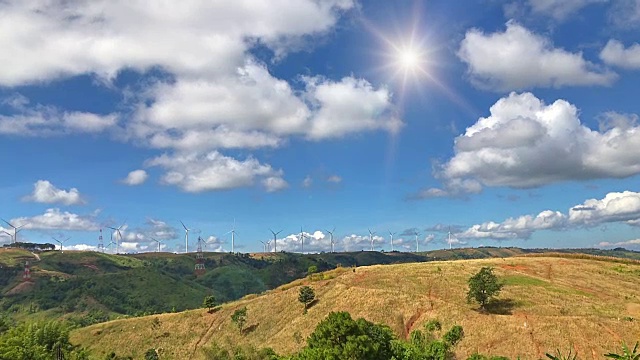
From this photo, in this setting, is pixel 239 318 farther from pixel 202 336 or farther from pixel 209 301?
pixel 209 301

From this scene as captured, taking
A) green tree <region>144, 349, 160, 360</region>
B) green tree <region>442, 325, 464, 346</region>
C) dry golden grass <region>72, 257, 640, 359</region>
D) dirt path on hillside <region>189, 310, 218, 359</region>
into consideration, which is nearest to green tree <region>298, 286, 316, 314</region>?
dry golden grass <region>72, 257, 640, 359</region>

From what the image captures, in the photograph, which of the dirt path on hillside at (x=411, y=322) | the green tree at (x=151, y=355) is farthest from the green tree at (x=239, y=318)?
the dirt path on hillside at (x=411, y=322)

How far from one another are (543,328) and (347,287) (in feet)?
189

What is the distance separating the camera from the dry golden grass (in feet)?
339

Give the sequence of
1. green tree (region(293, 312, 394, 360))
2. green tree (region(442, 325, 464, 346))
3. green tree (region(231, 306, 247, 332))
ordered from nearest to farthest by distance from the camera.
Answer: green tree (region(293, 312, 394, 360)) → green tree (region(442, 325, 464, 346)) → green tree (region(231, 306, 247, 332))

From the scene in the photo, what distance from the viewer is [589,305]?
118438mm

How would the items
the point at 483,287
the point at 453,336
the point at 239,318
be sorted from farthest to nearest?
1. the point at 239,318
2. the point at 483,287
3. the point at 453,336

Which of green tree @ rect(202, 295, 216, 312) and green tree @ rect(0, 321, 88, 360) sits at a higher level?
green tree @ rect(202, 295, 216, 312)

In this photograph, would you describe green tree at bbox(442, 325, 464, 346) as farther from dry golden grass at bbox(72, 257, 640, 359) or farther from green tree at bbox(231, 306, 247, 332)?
green tree at bbox(231, 306, 247, 332)

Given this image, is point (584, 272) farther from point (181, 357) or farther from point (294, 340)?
point (181, 357)

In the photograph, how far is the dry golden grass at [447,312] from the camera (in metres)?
103

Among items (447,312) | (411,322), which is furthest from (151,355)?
(447,312)

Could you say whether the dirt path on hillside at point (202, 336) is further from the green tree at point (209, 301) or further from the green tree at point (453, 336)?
the green tree at point (453, 336)

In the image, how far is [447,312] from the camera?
386ft
